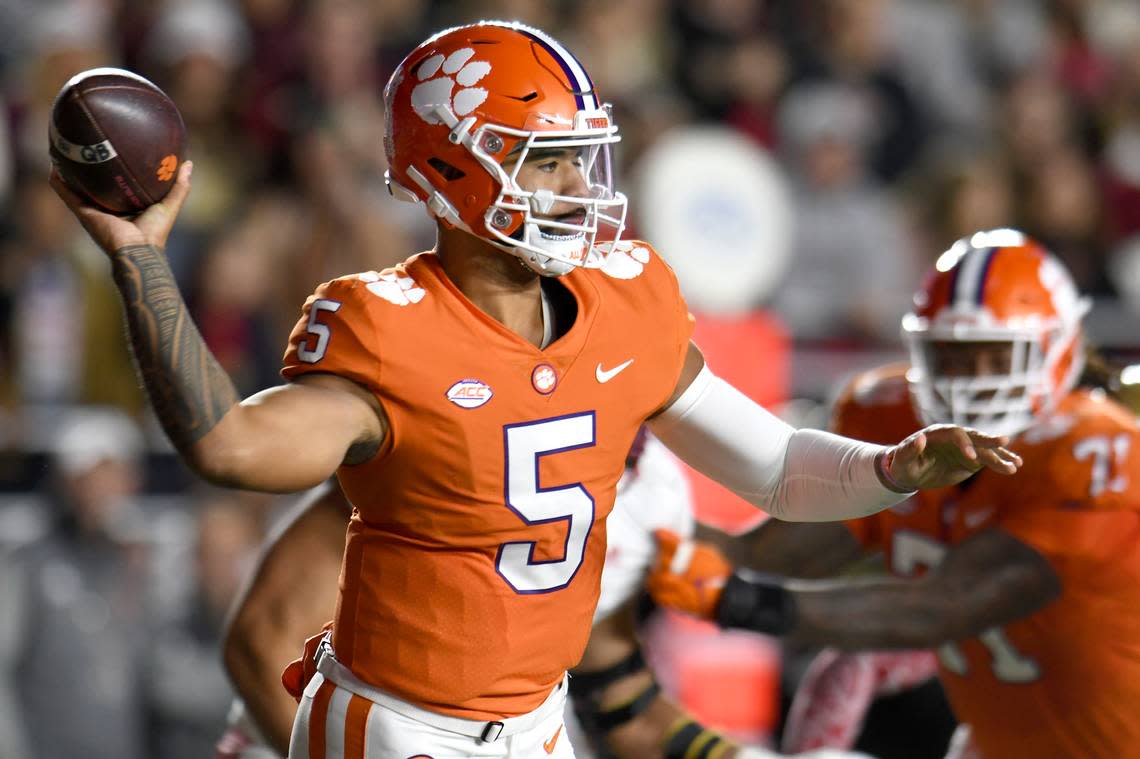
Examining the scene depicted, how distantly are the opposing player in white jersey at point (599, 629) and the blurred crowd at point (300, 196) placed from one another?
254 centimetres

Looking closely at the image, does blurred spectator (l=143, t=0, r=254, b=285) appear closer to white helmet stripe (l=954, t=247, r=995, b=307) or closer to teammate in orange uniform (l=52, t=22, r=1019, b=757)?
white helmet stripe (l=954, t=247, r=995, b=307)

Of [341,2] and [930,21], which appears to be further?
[930,21]

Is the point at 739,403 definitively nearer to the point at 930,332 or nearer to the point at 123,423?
the point at 930,332

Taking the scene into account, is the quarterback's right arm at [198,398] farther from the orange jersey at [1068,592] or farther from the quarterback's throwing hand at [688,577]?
the orange jersey at [1068,592]

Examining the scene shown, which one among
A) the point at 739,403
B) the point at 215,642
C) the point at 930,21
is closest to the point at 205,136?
the point at 215,642

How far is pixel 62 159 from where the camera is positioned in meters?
2.29

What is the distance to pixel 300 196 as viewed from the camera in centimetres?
665

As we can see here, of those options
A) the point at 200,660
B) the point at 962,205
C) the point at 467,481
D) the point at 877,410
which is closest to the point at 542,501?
the point at 467,481

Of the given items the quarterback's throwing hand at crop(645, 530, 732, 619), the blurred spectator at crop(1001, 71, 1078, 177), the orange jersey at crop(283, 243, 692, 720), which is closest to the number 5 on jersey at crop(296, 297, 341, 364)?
the orange jersey at crop(283, 243, 692, 720)

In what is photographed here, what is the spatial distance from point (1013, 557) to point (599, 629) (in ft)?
2.76

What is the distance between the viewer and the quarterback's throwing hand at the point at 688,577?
3.32 m

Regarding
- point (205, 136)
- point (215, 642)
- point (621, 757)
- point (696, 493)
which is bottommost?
point (215, 642)

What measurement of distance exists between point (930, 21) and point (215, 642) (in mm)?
4729

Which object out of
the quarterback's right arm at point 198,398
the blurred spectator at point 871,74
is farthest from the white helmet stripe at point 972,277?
the blurred spectator at point 871,74
